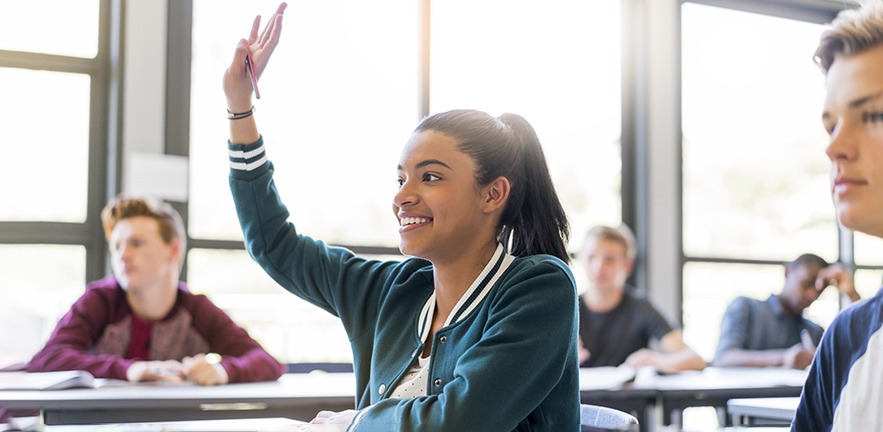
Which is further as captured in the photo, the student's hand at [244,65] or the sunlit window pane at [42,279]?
→ the sunlit window pane at [42,279]

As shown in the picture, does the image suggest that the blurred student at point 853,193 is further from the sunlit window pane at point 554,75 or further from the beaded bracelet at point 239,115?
the sunlit window pane at point 554,75

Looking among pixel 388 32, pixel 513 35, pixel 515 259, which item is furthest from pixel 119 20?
pixel 515 259

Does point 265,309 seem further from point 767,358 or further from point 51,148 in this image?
point 767,358

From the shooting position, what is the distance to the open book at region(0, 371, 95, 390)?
8.03ft

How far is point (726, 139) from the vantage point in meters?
5.70

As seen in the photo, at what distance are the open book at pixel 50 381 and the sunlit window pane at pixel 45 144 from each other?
150 cm

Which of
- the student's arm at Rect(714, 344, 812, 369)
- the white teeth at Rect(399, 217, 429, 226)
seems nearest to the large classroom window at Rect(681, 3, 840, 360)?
the student's arm at Rect(714, 344, 812, 369)

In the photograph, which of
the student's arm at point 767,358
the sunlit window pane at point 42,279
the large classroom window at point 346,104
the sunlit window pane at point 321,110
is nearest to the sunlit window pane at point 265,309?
the large classroom window at point 346,104

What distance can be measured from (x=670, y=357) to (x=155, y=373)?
2194mm

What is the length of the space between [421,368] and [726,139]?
15.1ft

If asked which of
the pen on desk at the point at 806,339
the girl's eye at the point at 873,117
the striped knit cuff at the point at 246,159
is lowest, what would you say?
the pen on desk at the point at 806,339

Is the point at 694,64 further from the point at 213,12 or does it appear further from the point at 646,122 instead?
the point at 213,12

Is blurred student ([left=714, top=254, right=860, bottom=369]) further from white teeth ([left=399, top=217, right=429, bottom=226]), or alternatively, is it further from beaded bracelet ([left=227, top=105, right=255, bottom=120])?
beaded bracelet ([left=227, top=105, right=255, bottom=120])

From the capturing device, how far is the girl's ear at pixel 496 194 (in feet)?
5.25
